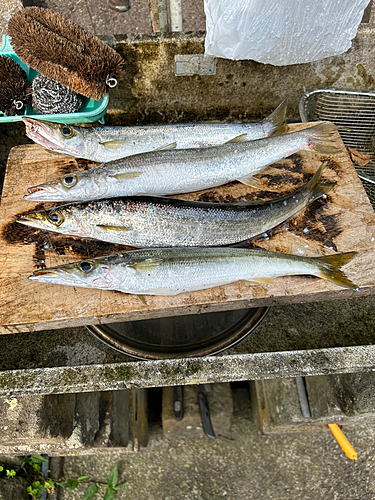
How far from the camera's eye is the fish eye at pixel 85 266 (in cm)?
217

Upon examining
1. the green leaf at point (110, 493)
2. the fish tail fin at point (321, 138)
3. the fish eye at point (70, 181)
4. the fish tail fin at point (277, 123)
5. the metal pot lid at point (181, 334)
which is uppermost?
the fish tail fin at point (277, 123)

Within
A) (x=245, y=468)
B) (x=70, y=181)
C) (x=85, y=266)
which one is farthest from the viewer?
(x=245, y=468)

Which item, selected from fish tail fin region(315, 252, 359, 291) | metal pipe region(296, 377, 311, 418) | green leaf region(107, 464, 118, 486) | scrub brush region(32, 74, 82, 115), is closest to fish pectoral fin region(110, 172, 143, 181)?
scrub brush region(32, 74, 82, 115)

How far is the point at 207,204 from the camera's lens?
243 cm

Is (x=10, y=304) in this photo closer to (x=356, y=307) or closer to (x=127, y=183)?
(x=127, y=183)

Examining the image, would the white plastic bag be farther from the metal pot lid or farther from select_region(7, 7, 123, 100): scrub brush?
the metal pot lid

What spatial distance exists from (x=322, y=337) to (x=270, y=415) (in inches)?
59.8

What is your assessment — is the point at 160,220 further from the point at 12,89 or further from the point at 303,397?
the point at 303,397

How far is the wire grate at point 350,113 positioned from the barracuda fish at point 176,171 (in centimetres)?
91

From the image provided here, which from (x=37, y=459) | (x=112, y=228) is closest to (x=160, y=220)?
(x=112, y=228)

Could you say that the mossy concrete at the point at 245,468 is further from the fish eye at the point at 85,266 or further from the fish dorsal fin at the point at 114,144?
the fish dorsal fin at the point at 114,144

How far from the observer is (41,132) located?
2.53 meters

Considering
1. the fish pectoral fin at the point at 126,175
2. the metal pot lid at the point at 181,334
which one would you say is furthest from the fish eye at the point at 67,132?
the metal pot lid at the point at 181,334

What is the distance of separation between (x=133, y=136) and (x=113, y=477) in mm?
3720
